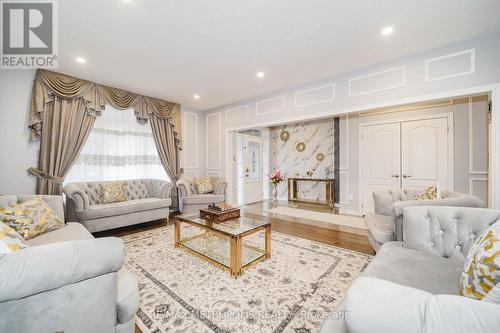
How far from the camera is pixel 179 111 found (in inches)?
207

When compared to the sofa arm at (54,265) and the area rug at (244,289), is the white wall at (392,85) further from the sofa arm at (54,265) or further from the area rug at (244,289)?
the sofa arm at (54,265)

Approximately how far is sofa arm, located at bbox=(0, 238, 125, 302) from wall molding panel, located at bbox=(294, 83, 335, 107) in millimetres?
3825

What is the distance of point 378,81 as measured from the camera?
3.27 m

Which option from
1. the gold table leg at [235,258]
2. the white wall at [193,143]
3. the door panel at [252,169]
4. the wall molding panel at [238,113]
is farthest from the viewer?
the door panel at [252,169]

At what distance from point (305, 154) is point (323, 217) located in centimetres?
261

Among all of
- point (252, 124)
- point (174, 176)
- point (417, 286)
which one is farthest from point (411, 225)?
point (174, 176)

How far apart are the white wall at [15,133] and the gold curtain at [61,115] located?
11 centimetres

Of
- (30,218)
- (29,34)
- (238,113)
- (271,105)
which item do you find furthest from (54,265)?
(238,113)

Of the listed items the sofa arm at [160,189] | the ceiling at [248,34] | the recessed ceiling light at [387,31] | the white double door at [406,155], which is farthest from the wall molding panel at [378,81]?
the sofa arm at [160,189]

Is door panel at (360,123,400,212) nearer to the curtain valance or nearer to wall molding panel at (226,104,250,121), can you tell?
wall molding panel at (226,104,250,121)

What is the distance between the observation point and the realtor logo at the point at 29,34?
2129 millimetres

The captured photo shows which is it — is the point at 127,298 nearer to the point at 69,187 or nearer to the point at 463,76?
the point at 69,187

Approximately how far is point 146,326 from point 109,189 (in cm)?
300

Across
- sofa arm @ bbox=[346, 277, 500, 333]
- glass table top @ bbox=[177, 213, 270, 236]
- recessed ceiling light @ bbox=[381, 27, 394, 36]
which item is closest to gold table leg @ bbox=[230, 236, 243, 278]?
glass table top @ bbox=[177, 213, 270, 236]
